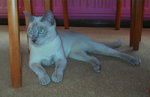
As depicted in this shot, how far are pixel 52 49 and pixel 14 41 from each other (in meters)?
0.30

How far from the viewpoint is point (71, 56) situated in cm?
133

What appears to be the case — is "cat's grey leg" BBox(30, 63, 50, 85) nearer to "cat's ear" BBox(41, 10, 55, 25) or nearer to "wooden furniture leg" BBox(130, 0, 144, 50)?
"cat's ear" BBox(41, 10, 55, 25)

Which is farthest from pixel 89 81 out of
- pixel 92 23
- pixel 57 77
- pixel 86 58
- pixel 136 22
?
pixel 92 23

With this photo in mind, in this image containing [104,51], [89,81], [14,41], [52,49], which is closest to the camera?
[14,41]

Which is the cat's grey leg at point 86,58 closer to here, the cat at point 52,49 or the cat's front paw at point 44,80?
the cat at point 52,49

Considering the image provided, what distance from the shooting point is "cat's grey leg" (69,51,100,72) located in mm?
1125

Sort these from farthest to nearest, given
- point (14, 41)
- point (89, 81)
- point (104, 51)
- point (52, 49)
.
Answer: point (104, 51)
point (52, 49)
point (89, 81)
point (14, 41)

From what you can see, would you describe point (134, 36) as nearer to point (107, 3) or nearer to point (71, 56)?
point (71, 56)

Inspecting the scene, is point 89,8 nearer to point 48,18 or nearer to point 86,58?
point 86,58

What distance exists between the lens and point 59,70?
3.49 ft

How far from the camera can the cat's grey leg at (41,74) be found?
0.96 m

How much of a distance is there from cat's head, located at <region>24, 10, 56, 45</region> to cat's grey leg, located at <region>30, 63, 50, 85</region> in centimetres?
13

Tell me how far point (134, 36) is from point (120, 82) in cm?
58

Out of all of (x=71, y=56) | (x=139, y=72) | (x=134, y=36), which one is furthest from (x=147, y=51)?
(x=71, y=56)
